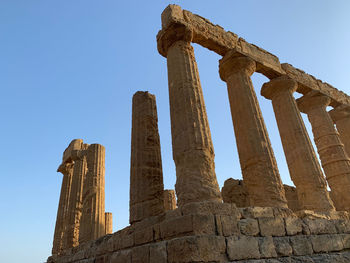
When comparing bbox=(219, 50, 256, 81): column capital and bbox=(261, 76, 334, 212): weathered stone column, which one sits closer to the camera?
bbox=(261, 76, 334, 212): weathered stone column

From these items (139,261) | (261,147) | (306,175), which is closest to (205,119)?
(261,147)

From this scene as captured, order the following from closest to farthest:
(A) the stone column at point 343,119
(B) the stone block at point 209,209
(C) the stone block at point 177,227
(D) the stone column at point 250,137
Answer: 1. (C) the stone block at point 177,227
2. (B) the stone block at point 209,209
3. (D) the stone column at point 250,137
4. (A) the stone column at point 343,119

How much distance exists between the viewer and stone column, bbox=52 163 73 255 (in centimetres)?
1605

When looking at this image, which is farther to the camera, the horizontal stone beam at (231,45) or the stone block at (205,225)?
the horizontal stone beam at (231,45)

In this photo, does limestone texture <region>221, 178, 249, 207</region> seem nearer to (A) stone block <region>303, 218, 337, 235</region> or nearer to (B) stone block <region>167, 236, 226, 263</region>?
(A) stone block <region>303, 218, 337, 235</region>

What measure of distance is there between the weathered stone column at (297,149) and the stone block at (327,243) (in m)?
3.47

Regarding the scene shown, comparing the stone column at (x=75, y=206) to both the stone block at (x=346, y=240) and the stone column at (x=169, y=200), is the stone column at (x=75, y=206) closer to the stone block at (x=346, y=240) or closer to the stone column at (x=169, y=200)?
the stone column at (x=169, y=200)

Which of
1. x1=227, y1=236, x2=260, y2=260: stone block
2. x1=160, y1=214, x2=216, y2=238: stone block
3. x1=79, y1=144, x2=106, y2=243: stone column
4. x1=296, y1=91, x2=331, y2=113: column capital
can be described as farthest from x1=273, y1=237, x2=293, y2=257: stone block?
x1=296, y1=91, x2=331, y2=113: column capital

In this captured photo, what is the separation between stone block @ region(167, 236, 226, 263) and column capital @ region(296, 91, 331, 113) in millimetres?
11856

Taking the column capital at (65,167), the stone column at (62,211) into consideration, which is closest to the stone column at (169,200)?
the stone column at (62,211)

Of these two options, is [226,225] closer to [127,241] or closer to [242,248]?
[242,248]

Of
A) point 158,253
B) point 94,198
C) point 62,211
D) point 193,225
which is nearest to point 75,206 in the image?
point 94,198

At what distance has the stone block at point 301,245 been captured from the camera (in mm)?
5582

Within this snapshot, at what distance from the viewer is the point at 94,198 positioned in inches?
560
